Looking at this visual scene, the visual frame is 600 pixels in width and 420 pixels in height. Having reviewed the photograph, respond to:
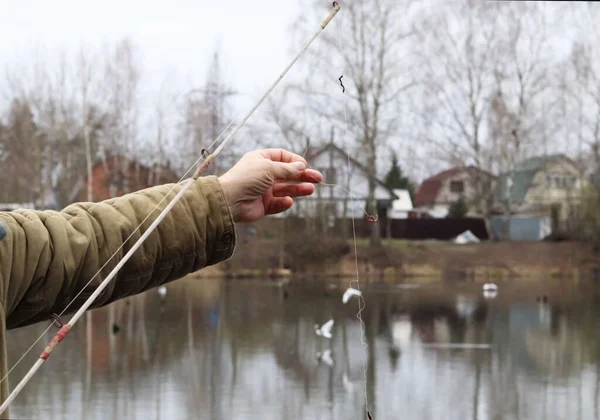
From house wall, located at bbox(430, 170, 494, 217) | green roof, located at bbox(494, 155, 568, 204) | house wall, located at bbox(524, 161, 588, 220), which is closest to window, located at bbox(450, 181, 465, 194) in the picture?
house wall, located at bbox(430, 170, 494, 217)

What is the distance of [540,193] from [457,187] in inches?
197

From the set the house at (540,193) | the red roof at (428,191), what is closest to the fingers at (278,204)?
the house at (540,193)

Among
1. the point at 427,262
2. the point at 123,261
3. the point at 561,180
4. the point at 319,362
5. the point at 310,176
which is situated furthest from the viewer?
the point at 561,180

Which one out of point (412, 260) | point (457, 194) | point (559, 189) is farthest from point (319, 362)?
point (457, 194)

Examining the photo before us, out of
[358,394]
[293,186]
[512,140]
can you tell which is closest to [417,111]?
[512,140]

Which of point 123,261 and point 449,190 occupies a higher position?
point 123,261

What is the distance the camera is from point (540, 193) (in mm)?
48562

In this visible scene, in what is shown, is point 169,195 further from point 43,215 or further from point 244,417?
point 244,417

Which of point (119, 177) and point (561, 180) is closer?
point (119, 177)

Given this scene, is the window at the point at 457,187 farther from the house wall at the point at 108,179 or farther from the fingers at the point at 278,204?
the fingers at the point at 278,204

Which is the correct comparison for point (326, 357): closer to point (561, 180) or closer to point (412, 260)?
point (412, 260)

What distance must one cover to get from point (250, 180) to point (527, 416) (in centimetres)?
1071

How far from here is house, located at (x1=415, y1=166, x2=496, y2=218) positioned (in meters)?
45.4

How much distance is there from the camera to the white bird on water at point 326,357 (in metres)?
15.7
